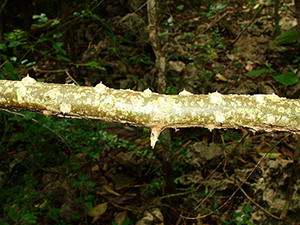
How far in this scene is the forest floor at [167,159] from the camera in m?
2.08

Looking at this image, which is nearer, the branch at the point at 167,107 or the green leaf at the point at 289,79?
the branch at the point at 167,107

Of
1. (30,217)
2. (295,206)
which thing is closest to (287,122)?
(295,206)

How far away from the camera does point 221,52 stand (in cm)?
414

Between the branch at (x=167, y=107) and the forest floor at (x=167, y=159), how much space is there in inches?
25.6

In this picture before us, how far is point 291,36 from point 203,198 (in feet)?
7.60

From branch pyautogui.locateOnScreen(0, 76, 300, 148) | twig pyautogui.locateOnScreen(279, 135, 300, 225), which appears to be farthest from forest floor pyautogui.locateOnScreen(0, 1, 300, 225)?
branch pyautogui.locateOnScreen(0, 76, 300, 148)

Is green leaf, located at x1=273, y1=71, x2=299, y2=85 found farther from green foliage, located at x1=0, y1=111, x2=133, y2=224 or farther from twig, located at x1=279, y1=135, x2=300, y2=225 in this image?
green foliage, located at x1=0, y1=111, x2=133, y2=224

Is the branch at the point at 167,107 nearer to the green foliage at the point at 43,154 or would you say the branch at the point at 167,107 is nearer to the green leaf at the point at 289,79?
the green foliage at the point at 43,154

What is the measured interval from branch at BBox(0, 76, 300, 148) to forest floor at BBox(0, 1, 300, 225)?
651mm

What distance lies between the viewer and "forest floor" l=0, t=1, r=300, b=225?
81.9 inches

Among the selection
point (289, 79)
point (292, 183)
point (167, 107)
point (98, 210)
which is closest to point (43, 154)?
point (98, 210)

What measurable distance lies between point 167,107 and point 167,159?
1539mm

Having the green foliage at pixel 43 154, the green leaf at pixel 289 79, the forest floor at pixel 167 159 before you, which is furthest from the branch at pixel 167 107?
the green leaf at pixel 289 79

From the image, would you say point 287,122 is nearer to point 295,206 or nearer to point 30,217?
point 295,206
